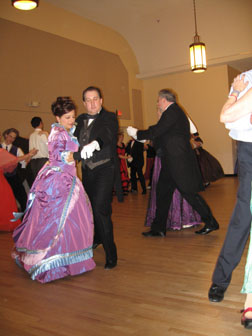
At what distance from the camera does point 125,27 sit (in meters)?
10.1

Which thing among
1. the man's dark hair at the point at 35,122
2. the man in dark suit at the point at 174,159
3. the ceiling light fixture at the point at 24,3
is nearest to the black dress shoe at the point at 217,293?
the man in dark suit at the point at 174,159

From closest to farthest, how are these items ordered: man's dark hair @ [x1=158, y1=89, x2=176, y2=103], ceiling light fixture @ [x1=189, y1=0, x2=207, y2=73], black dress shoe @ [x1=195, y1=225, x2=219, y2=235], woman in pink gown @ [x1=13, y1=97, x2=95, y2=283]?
woman in pink gown @ [x1=13, y1=97, x2=95, y2=283], man's dark hair @ [x1=158, y1=89, x2=176, y2=103], black dress shoe @ [x1=195, y1=225, x2=219, y2=235], ceiling light fixture @ [x1=189, y1=0, x2=207, y2=73]

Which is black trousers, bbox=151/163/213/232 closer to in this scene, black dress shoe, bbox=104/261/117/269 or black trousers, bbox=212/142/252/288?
black dress shoe, bbox=104/261/117/269

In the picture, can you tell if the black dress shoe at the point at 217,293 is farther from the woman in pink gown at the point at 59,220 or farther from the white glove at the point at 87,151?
the white glove at the point at 87,151

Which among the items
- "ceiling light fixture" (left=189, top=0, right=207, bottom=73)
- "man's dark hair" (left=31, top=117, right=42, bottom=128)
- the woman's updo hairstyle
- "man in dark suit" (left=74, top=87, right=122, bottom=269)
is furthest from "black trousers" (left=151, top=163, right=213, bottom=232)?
"ceiling light fixture" (left=189, top=0, right=207, bottom=73)

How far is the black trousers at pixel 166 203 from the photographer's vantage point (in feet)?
11.6

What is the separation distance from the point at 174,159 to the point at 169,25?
7.48m

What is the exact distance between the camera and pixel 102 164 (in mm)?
2713

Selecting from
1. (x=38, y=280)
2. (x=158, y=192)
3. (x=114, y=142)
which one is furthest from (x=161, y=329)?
(x=158, y=192)

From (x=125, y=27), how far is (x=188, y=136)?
7577 mm

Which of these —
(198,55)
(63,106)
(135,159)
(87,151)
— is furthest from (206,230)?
(135,159)

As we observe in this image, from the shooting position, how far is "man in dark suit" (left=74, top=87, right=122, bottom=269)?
267 cm

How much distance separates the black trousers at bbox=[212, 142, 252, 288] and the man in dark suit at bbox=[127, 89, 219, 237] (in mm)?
1599

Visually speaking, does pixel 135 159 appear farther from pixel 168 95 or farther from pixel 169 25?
pixel 168 95
